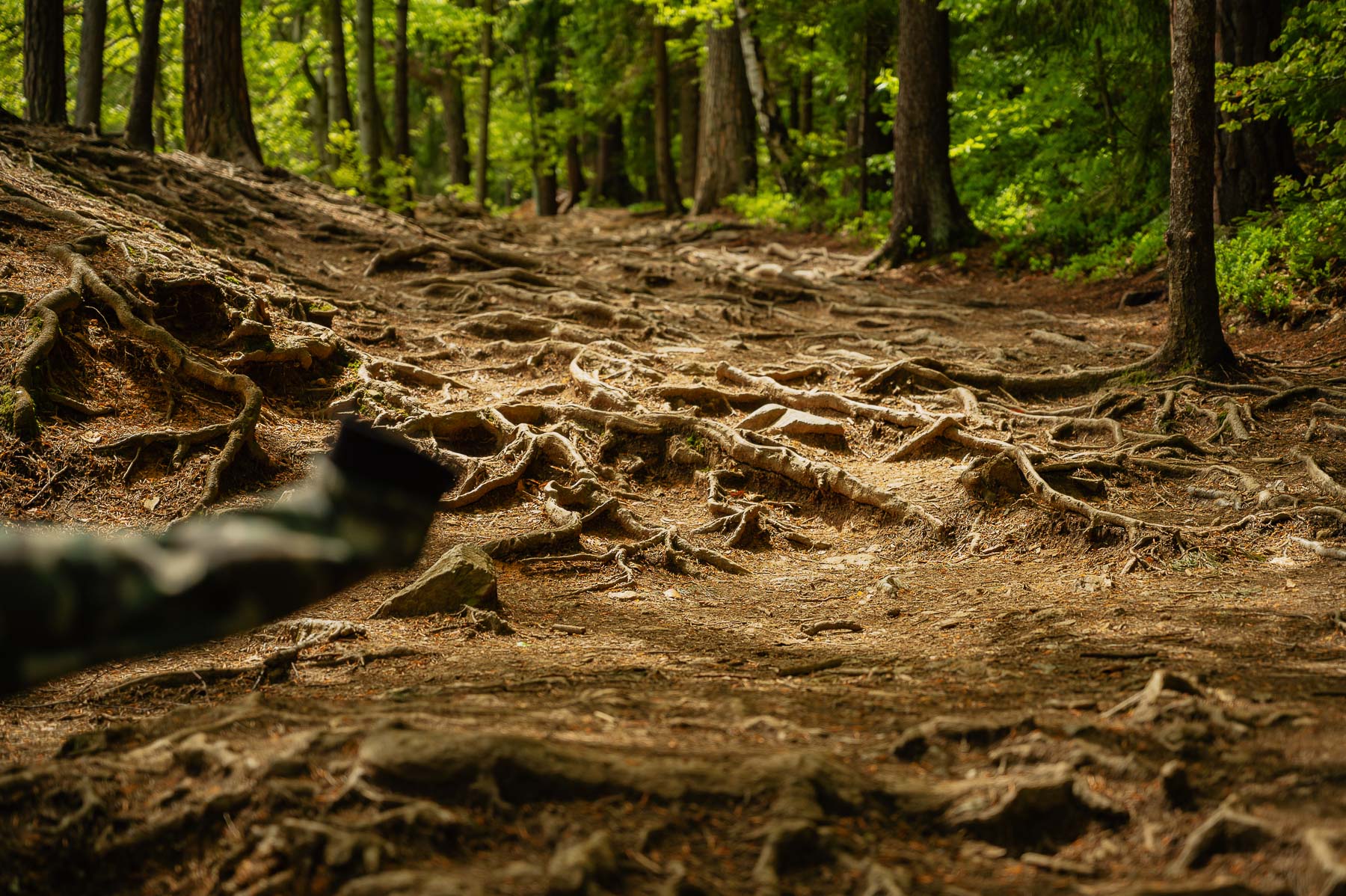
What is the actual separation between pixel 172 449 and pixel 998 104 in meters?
14.1

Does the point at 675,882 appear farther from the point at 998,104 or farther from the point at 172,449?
the point at 998,104

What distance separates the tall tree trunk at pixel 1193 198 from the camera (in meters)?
7.41

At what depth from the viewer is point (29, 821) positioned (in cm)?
236

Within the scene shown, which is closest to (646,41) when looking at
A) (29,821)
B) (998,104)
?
(998,104)

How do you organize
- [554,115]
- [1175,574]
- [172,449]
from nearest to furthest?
[1175,574] → [172,449] → [554,115]

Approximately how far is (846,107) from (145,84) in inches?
556

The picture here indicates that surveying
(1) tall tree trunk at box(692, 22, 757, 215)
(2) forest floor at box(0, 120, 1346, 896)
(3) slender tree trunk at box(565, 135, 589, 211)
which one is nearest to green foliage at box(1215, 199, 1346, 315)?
(2) forest floor at box(0, 120, 1346, 896)

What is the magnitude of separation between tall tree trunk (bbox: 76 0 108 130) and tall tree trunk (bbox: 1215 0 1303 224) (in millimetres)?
15778

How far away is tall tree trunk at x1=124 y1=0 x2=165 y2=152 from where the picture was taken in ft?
42.5

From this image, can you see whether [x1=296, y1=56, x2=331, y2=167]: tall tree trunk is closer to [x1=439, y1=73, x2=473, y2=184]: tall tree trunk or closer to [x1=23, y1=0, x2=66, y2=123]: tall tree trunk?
[x1=439, y1=73, x2=473, y2=184]: tall tree trunk

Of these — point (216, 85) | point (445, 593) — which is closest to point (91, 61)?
point (216, 85)

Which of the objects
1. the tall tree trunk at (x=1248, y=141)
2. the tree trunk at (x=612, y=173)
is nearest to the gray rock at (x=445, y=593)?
the tall tree trunk at (x=1248, y=141)

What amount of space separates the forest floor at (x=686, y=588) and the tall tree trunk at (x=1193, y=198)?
1.44 ft

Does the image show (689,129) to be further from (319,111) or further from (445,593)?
(445,593)
